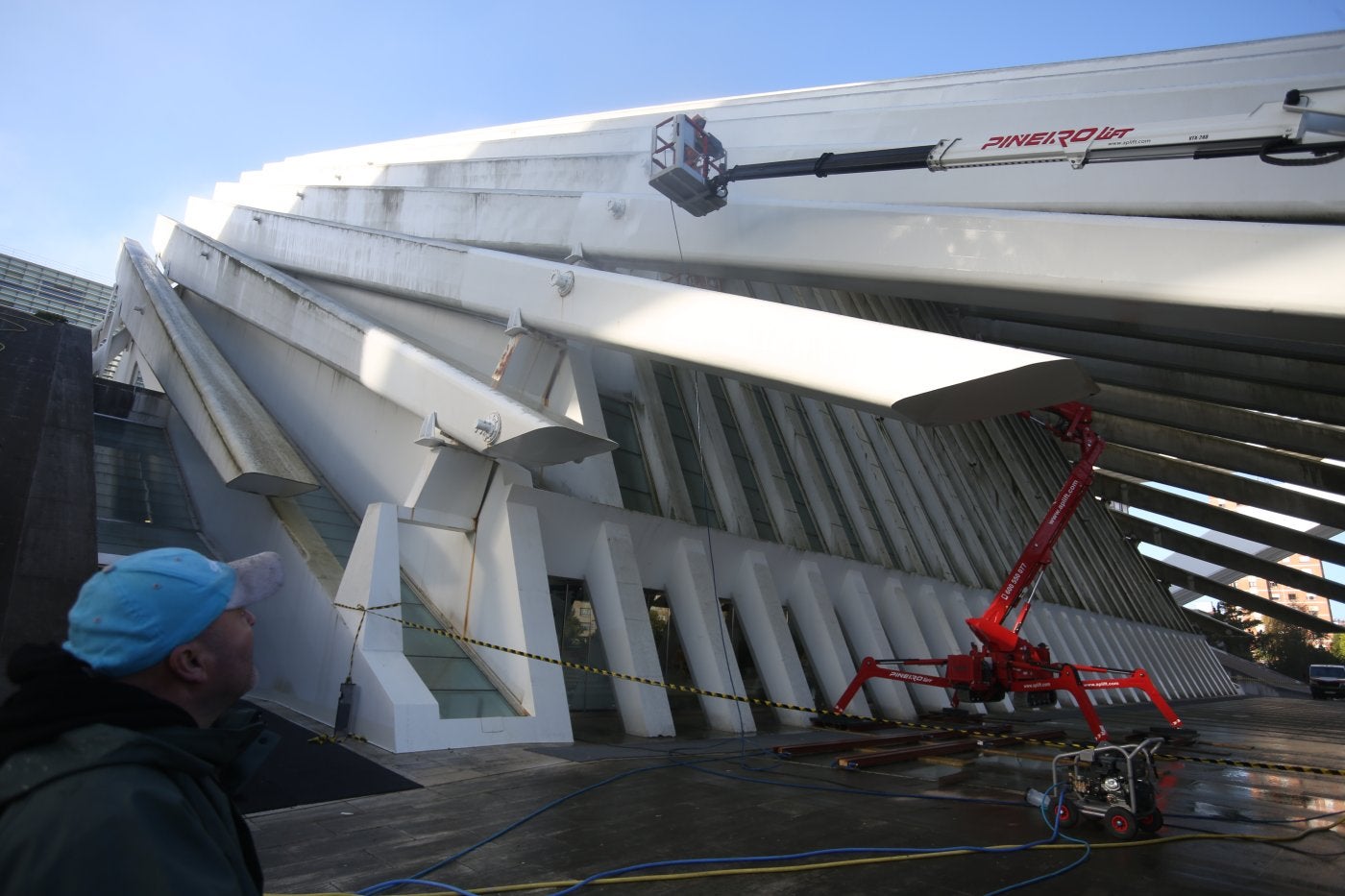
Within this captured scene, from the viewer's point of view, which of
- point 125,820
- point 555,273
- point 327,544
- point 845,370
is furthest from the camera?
point 327,544

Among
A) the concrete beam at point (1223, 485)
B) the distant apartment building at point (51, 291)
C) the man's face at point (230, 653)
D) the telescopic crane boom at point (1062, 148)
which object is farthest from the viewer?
the distant apartment building at point (51, 291)

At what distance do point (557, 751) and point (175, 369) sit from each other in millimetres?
10273

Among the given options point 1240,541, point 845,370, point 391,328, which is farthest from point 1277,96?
point 1240,541

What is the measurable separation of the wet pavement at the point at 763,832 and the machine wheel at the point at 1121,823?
0.06 metres

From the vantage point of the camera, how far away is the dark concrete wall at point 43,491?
758 centimetres

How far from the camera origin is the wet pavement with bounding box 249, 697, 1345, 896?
4602mm

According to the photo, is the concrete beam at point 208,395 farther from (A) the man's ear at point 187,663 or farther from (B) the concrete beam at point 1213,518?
(B) the concrete beam at point 1213,518

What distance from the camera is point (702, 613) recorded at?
38.9 feet

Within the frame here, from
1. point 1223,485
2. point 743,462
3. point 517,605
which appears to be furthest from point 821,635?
point 1223,485

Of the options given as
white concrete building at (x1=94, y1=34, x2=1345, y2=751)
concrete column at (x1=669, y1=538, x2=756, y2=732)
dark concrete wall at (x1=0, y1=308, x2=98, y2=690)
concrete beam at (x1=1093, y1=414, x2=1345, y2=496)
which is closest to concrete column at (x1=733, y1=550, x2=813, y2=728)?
white concrete building at (x1=94, y1=34, x2=1345, y2=751)

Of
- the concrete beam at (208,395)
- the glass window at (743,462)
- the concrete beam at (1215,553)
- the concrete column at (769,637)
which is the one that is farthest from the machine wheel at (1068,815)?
the concrete beam at (1215,553)

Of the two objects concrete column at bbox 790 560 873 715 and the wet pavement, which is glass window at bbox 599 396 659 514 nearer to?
concrete column at bbox 790 560 873 715

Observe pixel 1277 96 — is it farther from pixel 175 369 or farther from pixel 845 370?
pixel 175 369

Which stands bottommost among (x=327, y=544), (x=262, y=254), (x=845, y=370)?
(x=327, y=544)
